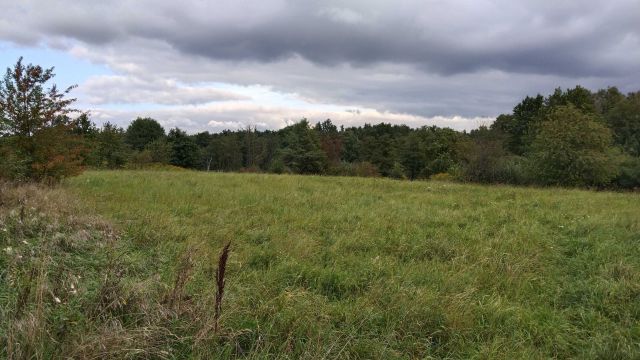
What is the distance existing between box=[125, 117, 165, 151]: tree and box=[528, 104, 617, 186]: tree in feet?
210

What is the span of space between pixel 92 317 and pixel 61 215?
4.20 meters

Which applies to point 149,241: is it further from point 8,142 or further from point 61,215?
point 8,142

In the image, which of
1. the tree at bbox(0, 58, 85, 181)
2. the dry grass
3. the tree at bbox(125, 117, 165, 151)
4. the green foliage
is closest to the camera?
the dry grass

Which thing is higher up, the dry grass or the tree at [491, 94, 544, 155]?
the tree at [491, 94, 544, 155]

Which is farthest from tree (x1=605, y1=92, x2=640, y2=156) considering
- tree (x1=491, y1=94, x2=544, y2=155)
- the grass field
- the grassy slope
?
the grass field

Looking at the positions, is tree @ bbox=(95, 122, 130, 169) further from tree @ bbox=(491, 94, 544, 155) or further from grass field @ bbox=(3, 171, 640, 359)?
tree @ bbox=(491, 94, 544, 155)

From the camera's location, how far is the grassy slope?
414cm

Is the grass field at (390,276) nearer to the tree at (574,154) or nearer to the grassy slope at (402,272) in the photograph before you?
the grassy slope at (402,272)

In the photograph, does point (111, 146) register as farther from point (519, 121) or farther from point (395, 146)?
point (519, 121)

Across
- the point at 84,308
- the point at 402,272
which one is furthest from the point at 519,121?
the point at 84,308

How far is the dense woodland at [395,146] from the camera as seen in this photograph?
12.4 m

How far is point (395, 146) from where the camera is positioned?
76.0 m

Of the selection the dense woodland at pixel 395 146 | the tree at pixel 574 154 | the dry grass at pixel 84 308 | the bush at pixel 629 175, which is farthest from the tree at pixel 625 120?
the dry grass at pixel 84 308

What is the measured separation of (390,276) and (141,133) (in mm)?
77404
